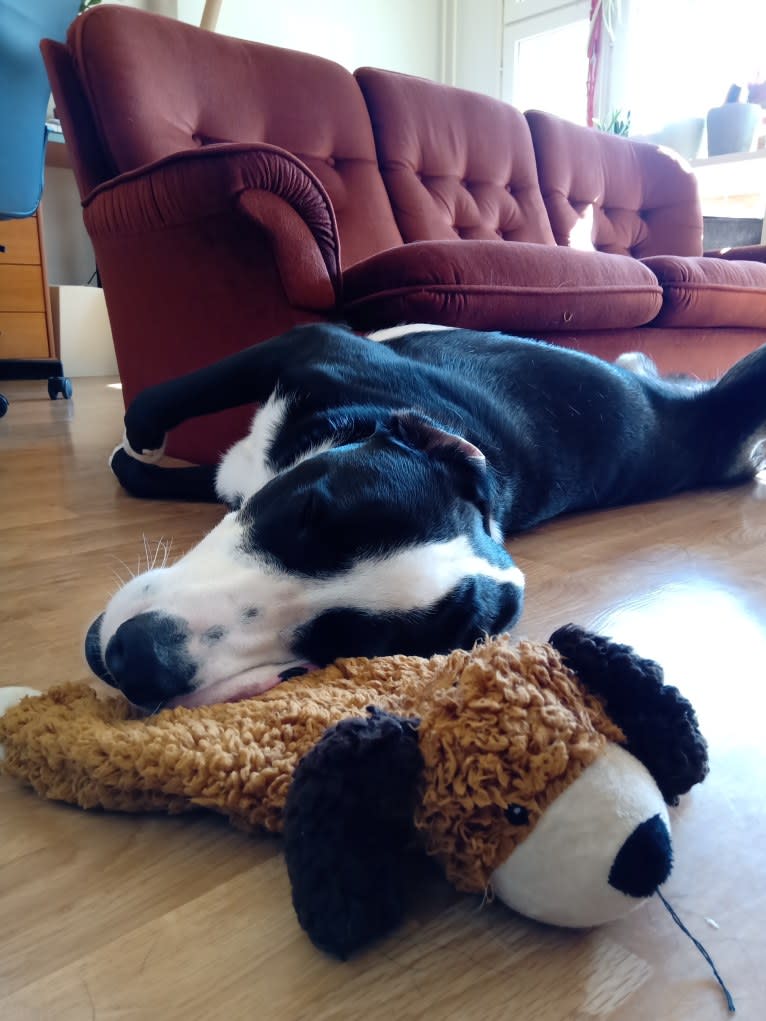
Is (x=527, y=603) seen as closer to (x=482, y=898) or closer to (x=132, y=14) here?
(x=482, y=898)

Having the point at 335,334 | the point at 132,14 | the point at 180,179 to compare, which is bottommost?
the point at 335,334

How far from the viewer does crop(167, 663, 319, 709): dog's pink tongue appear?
0.76m

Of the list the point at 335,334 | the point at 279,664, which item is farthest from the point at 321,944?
the point at 335,334

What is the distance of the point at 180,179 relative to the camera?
1.63 metres

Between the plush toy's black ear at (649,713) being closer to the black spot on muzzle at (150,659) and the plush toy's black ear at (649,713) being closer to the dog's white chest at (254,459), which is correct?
the black spot on muzzle at (150,659)

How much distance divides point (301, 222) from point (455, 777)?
1.34m

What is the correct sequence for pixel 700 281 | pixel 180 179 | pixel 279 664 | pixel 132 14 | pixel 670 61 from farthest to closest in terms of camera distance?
pixel 670 61 → pixel 700 281 → pixel 132 14 → pixel 180 179 → pixel 279 664

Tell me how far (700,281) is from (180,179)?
164cm

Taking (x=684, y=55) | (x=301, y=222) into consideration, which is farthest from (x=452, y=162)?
(x=684, y=55)

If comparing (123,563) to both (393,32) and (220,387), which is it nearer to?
(220,387)

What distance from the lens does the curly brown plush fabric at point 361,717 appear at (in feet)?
1.79

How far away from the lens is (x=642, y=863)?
1.68 ft

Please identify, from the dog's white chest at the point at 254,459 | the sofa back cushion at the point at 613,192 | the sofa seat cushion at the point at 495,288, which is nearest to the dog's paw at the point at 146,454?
the dog's white chest at the point at 254,459


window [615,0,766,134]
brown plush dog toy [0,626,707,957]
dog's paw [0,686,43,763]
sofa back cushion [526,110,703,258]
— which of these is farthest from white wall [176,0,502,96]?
brown plush dog toy [0,626,707,957]
